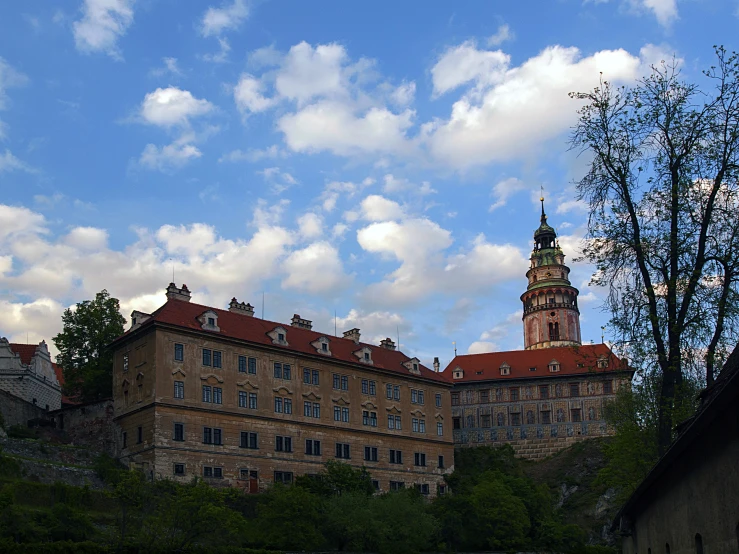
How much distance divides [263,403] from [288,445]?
135 inches

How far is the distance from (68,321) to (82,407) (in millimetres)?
8233

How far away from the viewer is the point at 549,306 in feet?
344

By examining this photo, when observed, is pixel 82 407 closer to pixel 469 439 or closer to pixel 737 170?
pixel 469 439

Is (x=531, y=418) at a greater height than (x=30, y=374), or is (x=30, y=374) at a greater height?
(x=30, y=374)

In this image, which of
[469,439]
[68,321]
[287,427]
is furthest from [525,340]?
[68,321]

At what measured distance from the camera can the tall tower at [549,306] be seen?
103625 mm

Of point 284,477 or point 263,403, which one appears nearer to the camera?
point 284,477

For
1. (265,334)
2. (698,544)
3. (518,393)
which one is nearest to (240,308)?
(265,334)

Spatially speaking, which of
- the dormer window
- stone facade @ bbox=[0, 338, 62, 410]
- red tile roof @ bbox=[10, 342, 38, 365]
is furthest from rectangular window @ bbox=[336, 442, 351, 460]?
red tile roof @ bbox=[10, 342, 38, 365]

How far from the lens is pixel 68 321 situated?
65.4 meters

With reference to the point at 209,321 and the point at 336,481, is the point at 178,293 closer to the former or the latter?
the point at 209,321

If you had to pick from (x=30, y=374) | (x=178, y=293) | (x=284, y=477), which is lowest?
(x=284, y=477)

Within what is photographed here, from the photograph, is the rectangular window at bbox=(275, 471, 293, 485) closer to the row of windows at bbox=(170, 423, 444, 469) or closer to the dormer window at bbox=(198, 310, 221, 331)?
the row of windows at bbox=(170, 423, 444, 469)

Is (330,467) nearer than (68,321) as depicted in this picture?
Yes
